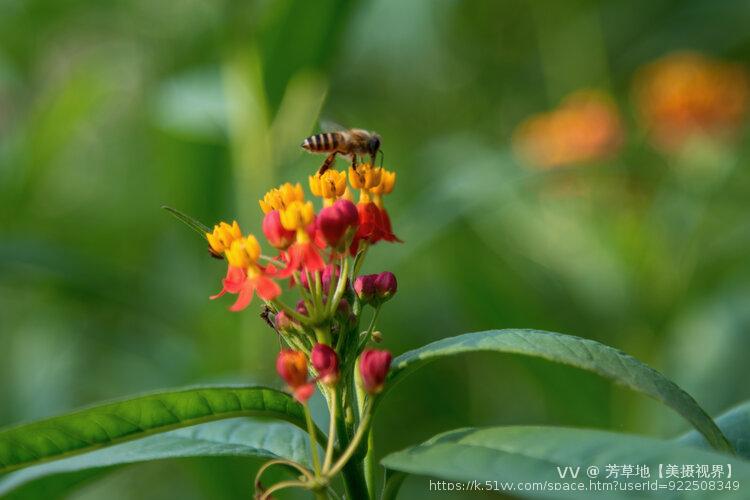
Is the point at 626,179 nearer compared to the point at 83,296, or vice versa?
the point at 83,296

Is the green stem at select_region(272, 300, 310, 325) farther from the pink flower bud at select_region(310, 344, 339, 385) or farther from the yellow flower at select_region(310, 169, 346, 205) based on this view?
the yellow flower at select_region(310, 169, 346, 205)

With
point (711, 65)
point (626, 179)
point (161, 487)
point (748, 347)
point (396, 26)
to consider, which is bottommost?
point (161, 487)

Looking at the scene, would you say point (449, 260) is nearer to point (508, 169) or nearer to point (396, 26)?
point (508, 169)

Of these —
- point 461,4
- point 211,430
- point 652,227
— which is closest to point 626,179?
point 652,227

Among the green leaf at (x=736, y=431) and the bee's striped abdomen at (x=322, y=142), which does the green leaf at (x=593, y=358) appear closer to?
the green leaf at (x=736, y=431)

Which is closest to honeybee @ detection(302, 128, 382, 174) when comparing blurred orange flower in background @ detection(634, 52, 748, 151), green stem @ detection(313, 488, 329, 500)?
green stem @ detection(313, 488, 329, 500)

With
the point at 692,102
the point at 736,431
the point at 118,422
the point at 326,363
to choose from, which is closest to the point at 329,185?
the point at 326,363
